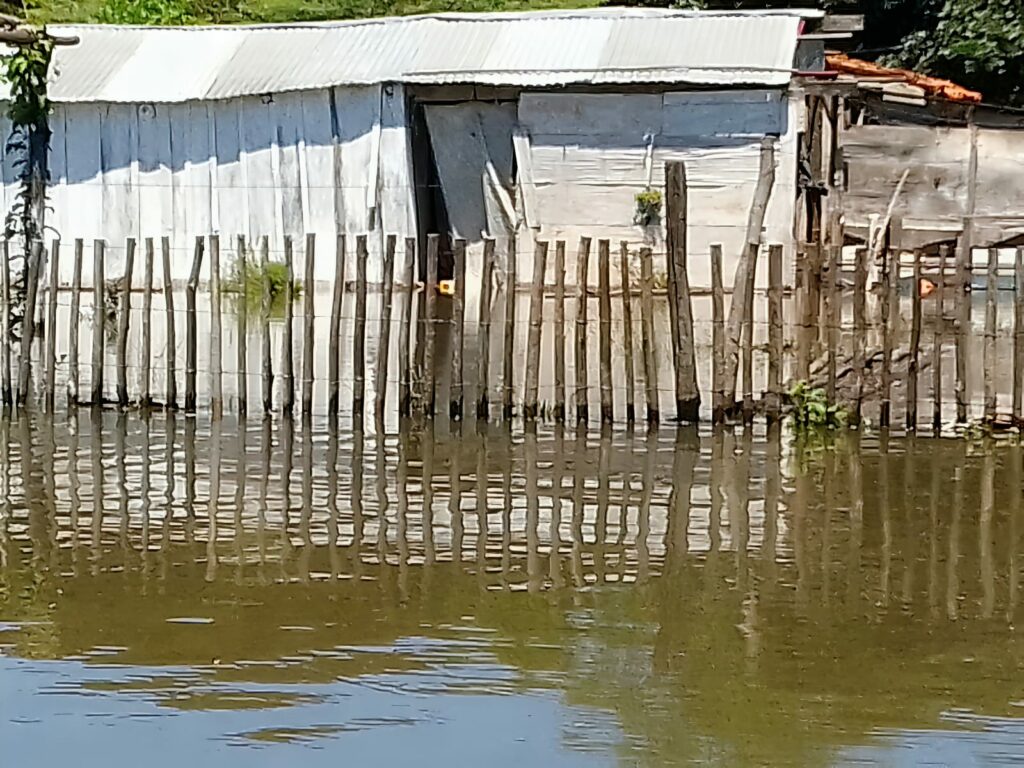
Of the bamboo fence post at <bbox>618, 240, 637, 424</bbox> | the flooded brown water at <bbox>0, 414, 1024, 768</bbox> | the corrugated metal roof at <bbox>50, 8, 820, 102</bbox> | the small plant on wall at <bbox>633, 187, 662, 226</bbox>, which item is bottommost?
the flooded brown water at <bbox>0, 414, 1024, 768</bbox>

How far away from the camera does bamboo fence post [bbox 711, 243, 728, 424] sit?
33.2ft

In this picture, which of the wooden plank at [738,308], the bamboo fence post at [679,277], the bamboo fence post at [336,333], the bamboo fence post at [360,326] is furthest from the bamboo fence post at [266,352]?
the wooden plank at [738,308]

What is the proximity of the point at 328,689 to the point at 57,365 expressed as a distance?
22.4 feet

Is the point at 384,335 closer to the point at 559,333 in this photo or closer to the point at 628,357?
the point at 559,333

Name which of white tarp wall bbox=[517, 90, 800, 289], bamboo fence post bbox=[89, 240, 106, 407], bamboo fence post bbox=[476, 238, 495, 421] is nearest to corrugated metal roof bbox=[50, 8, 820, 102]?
white tarp wall bbox=[517, 90, 800, 289]

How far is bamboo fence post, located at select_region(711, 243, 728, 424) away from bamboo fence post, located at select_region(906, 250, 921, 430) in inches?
45.8

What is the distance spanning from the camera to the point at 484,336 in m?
10.5

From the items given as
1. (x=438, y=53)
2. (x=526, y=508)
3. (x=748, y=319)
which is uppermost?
(x=438, y=53)

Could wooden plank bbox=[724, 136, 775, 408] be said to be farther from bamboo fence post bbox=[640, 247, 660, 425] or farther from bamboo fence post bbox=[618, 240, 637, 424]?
bamboo fence post bbox=[618, 240, 637, 424]

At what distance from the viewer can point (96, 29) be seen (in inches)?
659

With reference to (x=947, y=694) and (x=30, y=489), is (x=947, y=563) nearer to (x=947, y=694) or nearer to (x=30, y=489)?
(x=947, y=694)

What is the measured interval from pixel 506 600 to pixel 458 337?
11.9 ft

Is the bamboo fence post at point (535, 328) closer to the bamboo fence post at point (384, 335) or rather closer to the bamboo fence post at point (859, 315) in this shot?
the bamboo fence post at point (384, 335)

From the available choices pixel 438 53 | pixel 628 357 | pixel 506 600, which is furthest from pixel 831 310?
pixel 438 53
